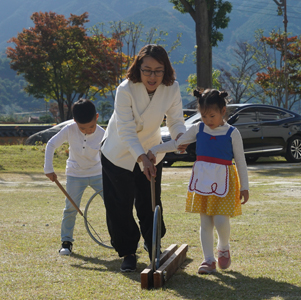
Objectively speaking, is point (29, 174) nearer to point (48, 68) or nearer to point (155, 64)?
point (155, 64)

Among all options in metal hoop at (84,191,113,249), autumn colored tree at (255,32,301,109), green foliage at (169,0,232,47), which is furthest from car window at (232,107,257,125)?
autumn colored tree at (255,32,301,109)

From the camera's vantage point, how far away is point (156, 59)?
12.6ft

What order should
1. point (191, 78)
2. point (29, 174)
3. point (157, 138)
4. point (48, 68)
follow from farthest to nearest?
point (191, 78) < point (48, 68) < point (29, 174) < point (157, 138)

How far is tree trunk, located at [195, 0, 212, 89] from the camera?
736 inches

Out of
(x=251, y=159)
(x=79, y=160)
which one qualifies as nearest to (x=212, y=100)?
(x=79, y=160)

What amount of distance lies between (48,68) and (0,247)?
32.6 m

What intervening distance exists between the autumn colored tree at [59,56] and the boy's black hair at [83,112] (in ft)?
91.8

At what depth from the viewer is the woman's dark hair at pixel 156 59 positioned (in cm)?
386

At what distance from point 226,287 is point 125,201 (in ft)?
3.56

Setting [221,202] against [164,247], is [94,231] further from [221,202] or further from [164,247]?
[221,202]

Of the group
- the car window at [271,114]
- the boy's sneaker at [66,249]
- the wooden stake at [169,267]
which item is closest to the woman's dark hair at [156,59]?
the wooden stake at [169,267]

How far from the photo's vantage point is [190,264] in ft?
14.1

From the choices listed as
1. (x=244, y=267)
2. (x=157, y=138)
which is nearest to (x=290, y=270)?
(x=244, y=267)

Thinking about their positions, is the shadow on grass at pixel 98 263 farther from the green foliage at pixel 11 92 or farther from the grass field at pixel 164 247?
the green foliage at pixel 11 92
